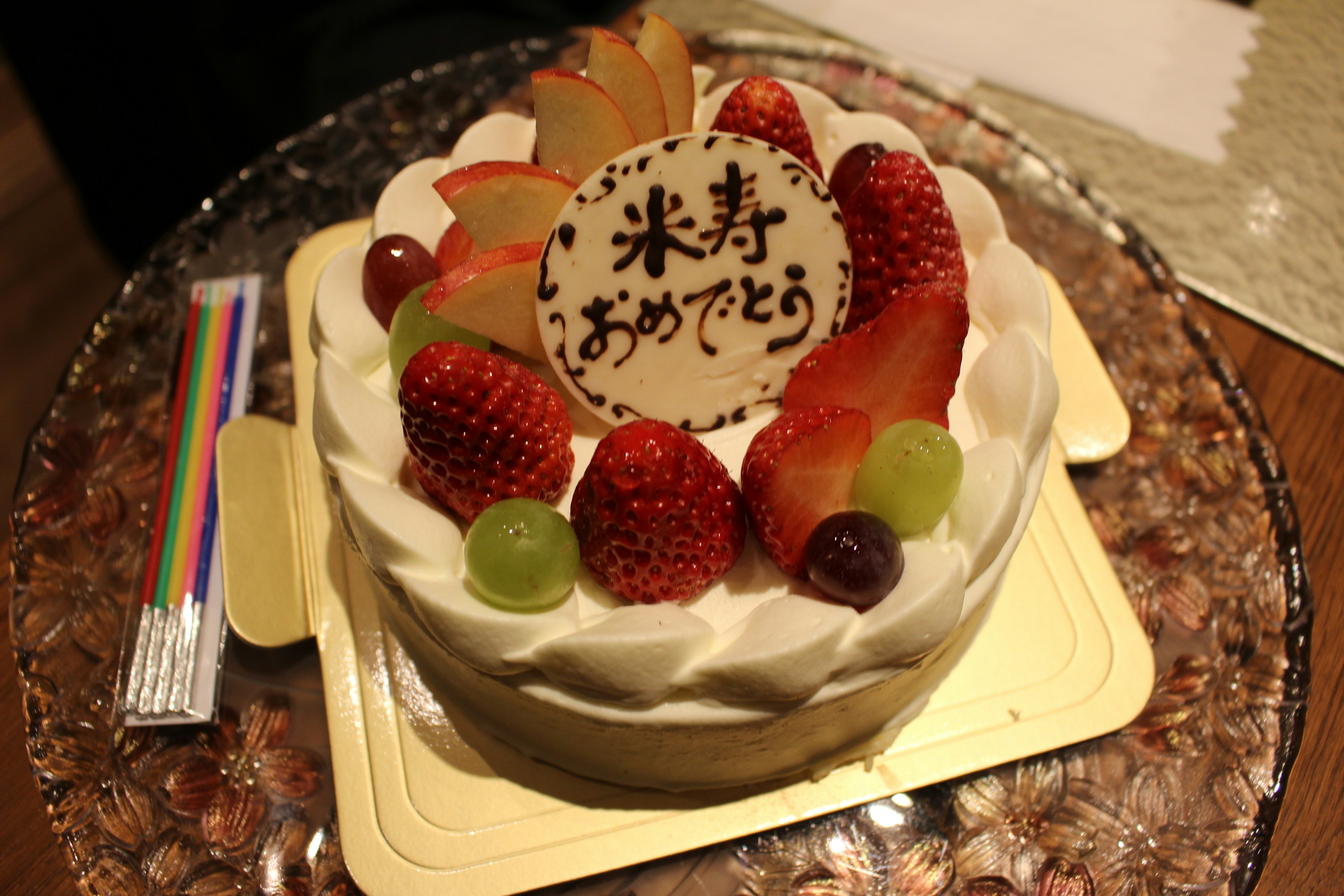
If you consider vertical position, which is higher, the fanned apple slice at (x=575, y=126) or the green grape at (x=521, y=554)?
the fanned apple slice at (x=575, y=126)

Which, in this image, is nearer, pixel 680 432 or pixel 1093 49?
pixel 680 432

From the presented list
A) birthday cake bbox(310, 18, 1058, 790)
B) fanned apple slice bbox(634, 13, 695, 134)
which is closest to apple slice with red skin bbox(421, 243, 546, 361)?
birthday cake bbox(310, 18, 1058, 790)

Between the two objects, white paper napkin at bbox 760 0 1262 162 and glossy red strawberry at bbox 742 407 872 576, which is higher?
glossy red strawberry at bbox 742 407 872 576

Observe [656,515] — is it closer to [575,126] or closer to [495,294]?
[495,294]

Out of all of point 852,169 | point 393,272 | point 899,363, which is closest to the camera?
point 899,363

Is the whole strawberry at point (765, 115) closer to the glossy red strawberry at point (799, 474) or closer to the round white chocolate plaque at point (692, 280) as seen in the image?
the round white chocolate plaque at point (692, 280)

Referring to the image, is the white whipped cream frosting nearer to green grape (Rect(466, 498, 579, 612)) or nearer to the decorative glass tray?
green grape (Rect(466, 498, 579, 612))

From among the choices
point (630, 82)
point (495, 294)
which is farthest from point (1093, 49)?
point (495, 294)

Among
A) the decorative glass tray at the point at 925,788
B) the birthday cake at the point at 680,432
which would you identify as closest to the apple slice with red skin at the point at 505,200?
the birthday cake at the point at 680,432
